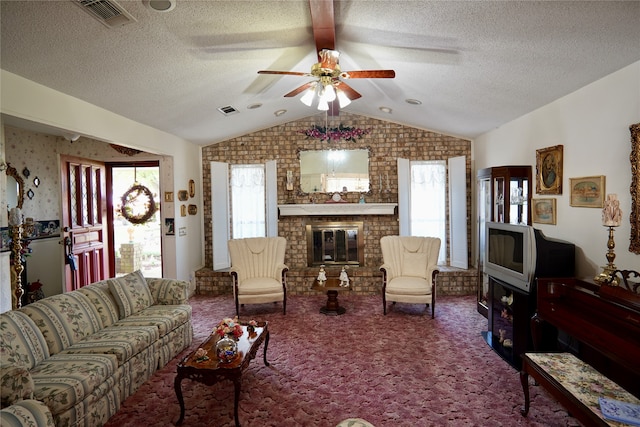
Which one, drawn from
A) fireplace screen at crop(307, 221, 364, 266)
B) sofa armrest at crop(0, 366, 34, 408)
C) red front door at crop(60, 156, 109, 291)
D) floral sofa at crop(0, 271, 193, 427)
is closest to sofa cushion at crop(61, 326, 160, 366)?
floral sofa at crop(0, 271, 193, 427)

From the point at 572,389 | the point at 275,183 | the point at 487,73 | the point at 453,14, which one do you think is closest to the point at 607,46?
the point at 487,73

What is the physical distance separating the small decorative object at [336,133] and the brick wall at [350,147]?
0.07 meters

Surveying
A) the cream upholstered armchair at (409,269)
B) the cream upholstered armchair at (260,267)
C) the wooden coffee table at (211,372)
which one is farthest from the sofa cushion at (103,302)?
the cream upholstered armchair at (409,269)

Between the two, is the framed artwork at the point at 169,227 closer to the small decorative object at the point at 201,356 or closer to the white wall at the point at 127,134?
the white wall at the point at 127,134

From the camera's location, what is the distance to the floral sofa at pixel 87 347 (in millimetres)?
2029

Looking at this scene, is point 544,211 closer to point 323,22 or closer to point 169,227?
point 323,22

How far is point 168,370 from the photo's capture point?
10.4ft

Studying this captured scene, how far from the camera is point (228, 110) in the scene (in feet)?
15.4

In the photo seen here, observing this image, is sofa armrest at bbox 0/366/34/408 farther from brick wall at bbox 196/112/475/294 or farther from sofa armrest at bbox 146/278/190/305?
brick wall at bbox 196/112/475/294

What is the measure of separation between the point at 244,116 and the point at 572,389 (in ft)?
15.4

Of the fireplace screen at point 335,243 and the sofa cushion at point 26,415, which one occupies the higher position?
the fireplace screen at point 335,243

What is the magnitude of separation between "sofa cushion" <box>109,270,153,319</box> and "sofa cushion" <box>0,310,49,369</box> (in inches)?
30.8

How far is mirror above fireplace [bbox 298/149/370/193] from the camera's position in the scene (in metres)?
6.02

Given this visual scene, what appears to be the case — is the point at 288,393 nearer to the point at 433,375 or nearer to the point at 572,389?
the point at 433,375
